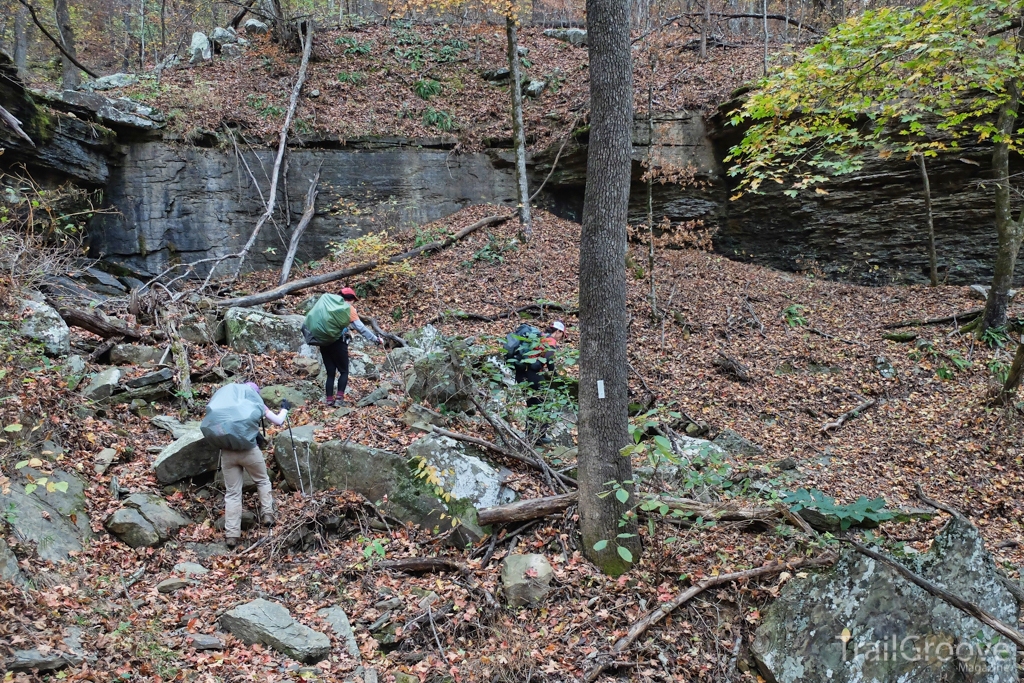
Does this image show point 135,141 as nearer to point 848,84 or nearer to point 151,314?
point 151,314

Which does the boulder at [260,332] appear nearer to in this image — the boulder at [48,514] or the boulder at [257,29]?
the boulder at [48,514]

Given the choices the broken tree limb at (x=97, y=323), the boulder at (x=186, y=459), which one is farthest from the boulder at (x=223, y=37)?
the boulder at (x=186, y=459)

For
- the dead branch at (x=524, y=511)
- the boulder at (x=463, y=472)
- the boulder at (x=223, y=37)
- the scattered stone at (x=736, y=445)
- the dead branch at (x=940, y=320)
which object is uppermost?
the boulder at (x=223, y=37)

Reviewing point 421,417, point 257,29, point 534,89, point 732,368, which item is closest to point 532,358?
point 421,417

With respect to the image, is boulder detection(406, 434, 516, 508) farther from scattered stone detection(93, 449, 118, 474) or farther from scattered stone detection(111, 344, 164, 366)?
scattered stone detection(111, 344, 164, 366)

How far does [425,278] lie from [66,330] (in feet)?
22.7

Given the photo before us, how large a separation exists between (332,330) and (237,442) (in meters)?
2.35

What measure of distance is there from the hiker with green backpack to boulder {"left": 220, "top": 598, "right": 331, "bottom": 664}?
12.3 feet

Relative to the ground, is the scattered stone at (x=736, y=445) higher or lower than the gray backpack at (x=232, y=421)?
lower

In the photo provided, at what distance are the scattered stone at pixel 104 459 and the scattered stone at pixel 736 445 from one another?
787 centimetres

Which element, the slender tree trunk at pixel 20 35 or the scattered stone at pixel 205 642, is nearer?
the scattered stone at pixel 205 642

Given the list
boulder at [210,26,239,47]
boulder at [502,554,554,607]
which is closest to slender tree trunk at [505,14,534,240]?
boulder at [210,26,239,47]

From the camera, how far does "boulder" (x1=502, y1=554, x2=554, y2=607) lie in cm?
486

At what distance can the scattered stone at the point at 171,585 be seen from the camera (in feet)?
16.3
